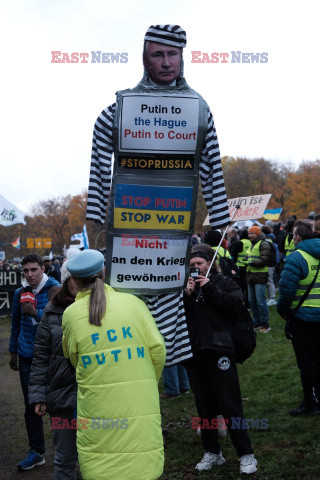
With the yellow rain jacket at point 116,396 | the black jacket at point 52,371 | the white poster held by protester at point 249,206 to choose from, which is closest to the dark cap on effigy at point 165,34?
the yellow rain jacket at point 116,396

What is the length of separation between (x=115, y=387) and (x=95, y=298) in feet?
1.75

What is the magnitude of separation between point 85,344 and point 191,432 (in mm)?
3589

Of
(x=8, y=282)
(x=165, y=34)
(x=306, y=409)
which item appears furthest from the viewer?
(x=8, y=282)

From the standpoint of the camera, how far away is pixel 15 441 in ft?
21.3

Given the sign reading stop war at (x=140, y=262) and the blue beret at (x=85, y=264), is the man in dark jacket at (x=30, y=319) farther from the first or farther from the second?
the blue beret at (x=85, y=264)

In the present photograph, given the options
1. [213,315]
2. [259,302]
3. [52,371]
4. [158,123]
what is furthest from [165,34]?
[259,302]

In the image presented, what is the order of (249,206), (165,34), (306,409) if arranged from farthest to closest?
(249,206)
(306,409)
(165,34)

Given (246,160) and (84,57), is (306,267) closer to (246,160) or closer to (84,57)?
(84,57)

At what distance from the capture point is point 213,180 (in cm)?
381

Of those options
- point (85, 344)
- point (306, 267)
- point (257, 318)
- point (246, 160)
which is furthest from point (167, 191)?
point (246, 160)

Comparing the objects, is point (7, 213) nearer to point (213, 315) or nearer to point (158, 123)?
point (213, 315)

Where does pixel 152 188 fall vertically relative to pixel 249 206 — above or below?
above

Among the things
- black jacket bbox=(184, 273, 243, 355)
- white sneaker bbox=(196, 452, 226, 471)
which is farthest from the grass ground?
black jacket bbox=(184, 273, 243, 355)

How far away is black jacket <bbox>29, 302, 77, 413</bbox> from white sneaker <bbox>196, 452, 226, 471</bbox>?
1627 mm
